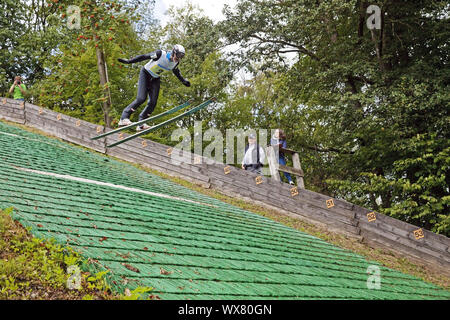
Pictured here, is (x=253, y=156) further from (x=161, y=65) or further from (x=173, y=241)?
(x=173, y=241)

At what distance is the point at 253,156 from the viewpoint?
11.5m

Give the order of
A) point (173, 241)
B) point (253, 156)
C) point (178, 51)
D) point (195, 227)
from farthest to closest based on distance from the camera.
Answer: point (253, 156), point (178, 51), point (195, 227), point (173, 241)

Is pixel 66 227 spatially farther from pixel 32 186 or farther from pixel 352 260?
pixel 352 260

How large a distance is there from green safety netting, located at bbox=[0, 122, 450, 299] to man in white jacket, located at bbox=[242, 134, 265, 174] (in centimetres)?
249

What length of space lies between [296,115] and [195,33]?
11.2 metres

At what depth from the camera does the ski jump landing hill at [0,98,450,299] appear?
3912 mm

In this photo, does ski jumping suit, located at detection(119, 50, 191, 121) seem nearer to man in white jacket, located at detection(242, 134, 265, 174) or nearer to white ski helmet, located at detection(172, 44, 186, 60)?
white ski helmet, located at detection(172, 44, 186, 60)

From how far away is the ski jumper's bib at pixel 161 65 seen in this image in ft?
25.5

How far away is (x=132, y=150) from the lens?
13328 millimetres

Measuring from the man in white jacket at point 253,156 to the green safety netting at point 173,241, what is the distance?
2491 millimetres

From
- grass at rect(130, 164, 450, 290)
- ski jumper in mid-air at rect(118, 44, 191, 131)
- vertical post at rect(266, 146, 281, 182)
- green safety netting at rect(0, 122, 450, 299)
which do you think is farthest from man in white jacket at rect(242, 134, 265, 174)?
ski jumper in mid-air at rect(118, 44, 191, 131)

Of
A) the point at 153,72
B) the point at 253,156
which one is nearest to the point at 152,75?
the point at 153,72

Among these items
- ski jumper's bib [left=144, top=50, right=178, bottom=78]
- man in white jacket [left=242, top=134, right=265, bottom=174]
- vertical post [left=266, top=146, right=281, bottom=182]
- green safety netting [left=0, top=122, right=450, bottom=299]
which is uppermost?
ski jumper's bib [left=144, top=50, right=178, bottom=78]

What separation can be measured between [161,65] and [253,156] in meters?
4.46
